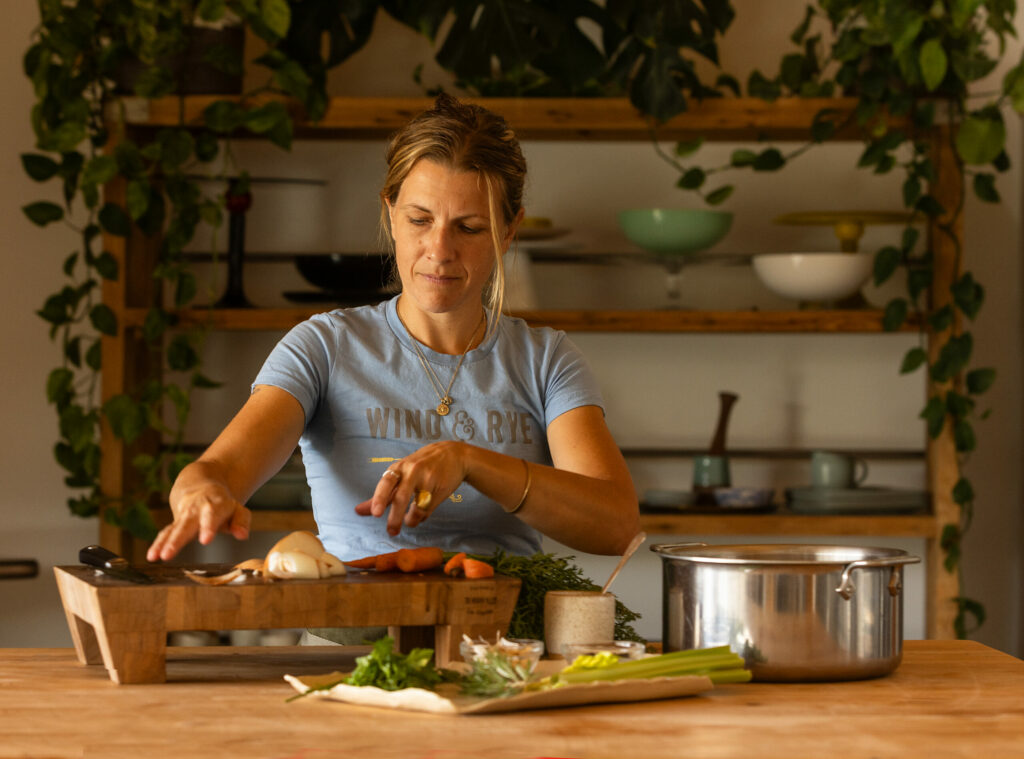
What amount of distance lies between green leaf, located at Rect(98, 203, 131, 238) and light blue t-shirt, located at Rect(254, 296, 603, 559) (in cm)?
125

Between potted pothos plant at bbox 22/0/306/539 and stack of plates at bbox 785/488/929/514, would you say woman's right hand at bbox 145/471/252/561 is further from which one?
stack of plates at bbox 785/488/929/514

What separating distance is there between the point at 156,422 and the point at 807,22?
1882 millimetres

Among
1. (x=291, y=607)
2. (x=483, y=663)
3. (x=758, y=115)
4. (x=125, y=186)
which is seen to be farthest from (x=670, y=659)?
(x=125, y=186)

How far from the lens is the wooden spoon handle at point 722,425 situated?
3133 millimetres

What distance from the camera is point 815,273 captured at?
3.00 meters

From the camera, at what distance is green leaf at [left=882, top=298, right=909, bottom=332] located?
295cm

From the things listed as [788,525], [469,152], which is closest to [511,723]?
[469,152]

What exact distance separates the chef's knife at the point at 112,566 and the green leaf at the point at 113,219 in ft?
5.23

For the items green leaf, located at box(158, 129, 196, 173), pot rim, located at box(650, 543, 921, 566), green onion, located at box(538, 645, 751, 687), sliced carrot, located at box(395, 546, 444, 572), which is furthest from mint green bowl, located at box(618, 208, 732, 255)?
green onion, located at box(538, 645, 751, 687)

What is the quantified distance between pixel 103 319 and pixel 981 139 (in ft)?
6.96

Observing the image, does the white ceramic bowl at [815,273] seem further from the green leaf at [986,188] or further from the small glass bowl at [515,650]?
the small glass bowl at [515,650]

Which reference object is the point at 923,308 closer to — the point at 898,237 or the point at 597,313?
the point at 898,237

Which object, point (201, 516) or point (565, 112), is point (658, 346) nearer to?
point (565, 112)

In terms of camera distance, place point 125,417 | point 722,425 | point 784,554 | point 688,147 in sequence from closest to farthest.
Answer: point 784,554 → point 125,417 → point 688,147 → point 722,425
